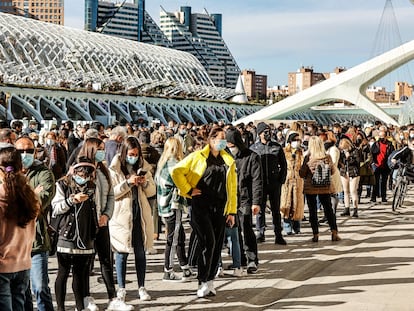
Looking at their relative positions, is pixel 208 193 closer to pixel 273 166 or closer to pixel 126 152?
pixel 126 152

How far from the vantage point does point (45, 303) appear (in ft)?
19.9

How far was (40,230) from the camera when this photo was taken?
19.9ft

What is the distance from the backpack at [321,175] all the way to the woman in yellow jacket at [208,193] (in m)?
3.65

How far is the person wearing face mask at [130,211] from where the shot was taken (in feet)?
23.7

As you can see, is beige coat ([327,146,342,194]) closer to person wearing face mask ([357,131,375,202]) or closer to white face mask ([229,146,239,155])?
person wearing face mask ([357,131,375,202])

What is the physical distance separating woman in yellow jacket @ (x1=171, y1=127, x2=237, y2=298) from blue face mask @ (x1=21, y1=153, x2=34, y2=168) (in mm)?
1838

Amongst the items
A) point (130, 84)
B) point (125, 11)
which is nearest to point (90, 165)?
point (130, 84)

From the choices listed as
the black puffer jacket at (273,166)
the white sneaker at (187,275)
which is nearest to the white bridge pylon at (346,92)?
the black puffer jacket at (273,166)

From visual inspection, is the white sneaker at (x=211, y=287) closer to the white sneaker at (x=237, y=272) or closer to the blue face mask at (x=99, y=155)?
the white sneaker at (x=237, y=272)

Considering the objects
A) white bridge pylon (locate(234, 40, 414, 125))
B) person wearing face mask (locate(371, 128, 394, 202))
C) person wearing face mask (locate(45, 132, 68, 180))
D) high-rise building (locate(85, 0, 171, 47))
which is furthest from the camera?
high-rise building (locate(85, 0, 171, 47))

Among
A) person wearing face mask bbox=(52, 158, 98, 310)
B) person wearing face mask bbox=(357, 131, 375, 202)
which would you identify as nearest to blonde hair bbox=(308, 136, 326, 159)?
person wearing face mask bbox=(357, 131, 375, 202)

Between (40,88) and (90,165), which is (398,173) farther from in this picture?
(40,88)

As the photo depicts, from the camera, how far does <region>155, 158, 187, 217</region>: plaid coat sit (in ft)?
28.0

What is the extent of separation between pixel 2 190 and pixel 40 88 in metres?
53.4
